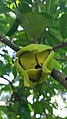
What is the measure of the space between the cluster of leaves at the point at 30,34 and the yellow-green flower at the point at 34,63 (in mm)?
175

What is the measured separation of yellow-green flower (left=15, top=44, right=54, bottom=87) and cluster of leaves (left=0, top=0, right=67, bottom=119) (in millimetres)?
175

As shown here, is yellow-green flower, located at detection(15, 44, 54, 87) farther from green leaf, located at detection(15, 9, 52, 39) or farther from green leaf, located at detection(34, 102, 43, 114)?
green leaf, located at detection(34, 102, 43, 114)

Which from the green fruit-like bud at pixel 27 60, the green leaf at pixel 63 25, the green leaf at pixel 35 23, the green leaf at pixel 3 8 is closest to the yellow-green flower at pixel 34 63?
the green fruit-like bud at pixel 27 60

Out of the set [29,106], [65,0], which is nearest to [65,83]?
[29,106]

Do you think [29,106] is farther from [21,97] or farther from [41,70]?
[41,70]

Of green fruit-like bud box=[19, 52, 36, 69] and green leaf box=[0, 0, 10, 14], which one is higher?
green leaf box=[0, 0, 10, 14]

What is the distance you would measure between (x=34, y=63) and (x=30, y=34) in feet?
0.75

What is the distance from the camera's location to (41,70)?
890 mm

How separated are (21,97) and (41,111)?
5.0 inches

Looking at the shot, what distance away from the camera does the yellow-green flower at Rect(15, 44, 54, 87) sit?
2.90 feet

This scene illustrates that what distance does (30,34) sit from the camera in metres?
1.10

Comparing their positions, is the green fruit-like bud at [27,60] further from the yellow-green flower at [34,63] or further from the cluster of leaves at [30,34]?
the cluster of leaves at [30,34]

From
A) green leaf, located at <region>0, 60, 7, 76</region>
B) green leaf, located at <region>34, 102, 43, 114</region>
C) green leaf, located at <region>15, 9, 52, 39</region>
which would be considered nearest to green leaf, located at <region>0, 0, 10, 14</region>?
green leaf, located at <region>15, 9, 52, 39</region>

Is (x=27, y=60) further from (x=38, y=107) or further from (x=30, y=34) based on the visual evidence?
(x=38, y=107)
